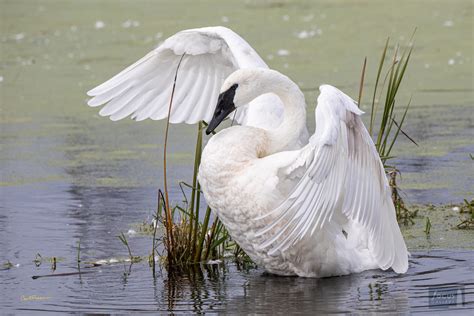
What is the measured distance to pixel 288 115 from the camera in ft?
19.7

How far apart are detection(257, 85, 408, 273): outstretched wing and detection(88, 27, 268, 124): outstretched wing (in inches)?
63.4

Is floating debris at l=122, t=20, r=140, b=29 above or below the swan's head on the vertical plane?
above

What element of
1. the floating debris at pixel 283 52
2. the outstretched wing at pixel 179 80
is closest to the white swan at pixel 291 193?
the outstretched wing at pixel 179 80

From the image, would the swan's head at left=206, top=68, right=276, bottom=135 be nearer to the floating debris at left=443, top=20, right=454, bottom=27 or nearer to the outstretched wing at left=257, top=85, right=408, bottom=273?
the outstretched wing at left=257, top=85, right=408, bottom=273

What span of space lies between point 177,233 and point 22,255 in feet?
3.53

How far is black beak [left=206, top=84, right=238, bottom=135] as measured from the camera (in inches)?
236

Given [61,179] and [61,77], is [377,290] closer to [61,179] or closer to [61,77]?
[61,179]

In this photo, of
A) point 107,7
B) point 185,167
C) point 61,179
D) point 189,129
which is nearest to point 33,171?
point 61,179

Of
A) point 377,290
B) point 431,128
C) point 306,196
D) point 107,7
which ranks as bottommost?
point 377,290

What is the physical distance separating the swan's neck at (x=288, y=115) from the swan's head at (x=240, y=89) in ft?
0.25

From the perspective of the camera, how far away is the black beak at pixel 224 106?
599 centimetres

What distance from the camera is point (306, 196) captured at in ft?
17.0

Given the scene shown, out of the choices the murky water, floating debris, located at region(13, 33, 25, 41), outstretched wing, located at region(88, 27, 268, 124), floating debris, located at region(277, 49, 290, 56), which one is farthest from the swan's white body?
floating debris, located at region(13, 33, 25, 41)

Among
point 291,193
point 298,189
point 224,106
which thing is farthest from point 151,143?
point 298,189
